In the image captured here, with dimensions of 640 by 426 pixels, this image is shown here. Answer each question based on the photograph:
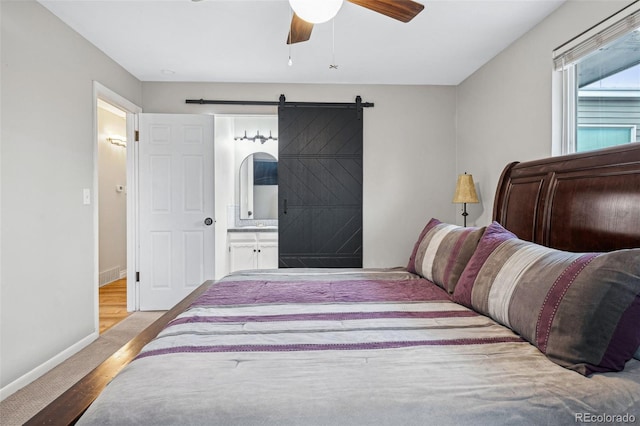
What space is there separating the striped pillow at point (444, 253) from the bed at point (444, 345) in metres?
0.02

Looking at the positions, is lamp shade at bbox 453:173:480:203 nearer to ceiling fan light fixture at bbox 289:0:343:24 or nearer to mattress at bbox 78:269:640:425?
mattress at bbox 78:269:640:425

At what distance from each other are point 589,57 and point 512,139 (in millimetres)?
812

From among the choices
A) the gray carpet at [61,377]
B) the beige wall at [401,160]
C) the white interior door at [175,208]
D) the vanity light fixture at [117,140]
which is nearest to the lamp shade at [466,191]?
the beige wall at [401,160]

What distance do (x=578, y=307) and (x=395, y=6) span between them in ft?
4.93

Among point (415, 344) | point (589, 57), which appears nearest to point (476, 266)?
point (415, 344)

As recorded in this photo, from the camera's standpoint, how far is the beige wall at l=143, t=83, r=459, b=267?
3959 millimetres

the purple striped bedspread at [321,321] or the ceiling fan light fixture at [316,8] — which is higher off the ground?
the ceiling fan light fixture at [316,8]

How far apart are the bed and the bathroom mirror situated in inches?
128

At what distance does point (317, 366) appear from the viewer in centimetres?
102

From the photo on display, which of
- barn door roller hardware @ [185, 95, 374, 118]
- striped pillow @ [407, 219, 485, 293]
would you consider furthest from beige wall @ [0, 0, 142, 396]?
striped pillow @ [407, 219, 485, 293]

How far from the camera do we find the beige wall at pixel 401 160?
3.96 m

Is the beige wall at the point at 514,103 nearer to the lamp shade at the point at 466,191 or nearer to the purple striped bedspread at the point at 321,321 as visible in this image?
the lamp shade at the point at 466,191

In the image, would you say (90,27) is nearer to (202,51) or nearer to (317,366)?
(202,51)

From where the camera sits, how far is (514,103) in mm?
2904
